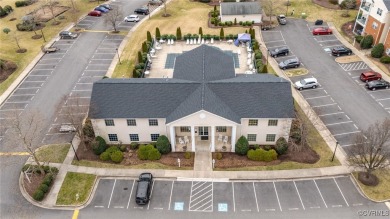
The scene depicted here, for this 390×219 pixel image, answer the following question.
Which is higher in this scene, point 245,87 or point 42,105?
point 245,87

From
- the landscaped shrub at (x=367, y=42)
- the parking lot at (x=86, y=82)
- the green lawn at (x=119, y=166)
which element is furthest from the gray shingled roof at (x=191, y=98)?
the landscaped shrub at (x=367, y=42)

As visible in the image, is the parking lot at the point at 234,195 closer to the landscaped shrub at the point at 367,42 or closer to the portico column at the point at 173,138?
the portico column at the point at 173,138

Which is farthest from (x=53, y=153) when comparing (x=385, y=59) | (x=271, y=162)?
(x=385, y=59)

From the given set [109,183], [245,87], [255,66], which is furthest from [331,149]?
[109,183]

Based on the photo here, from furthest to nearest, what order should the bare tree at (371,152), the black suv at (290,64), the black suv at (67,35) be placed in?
the black suv at (67,35) < the black suv at (290,64) < the bare tree at (371,152)

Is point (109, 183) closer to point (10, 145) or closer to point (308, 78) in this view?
point (10, 145)

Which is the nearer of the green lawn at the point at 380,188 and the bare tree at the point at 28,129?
the green lawn at the point at 380,188

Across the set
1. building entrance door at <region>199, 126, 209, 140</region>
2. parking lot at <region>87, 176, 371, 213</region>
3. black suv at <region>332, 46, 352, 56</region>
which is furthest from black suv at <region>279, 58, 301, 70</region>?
parking lot at <region>87, 176, 371, 213</region>
